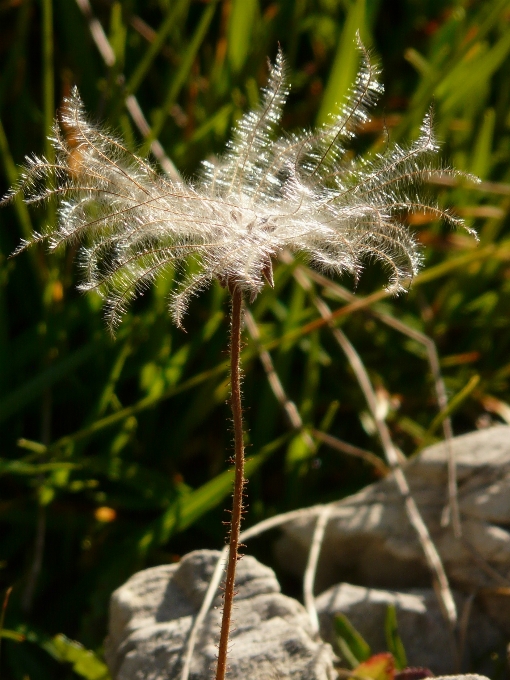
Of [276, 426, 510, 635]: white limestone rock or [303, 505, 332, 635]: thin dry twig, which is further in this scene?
[276, 426, 510, 635]: white limestone rock

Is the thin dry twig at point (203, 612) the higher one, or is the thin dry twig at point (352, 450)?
the thin dry twig at point (352, 450)

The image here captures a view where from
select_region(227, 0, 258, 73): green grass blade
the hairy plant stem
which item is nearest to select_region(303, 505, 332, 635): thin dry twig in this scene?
the hairy plant stem

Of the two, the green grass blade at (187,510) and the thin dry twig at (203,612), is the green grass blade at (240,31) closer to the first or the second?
the green grass blade at (187,510)

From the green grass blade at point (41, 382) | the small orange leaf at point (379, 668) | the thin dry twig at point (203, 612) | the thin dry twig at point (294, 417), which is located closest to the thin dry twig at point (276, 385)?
the thin dry twig at point (294, 417)

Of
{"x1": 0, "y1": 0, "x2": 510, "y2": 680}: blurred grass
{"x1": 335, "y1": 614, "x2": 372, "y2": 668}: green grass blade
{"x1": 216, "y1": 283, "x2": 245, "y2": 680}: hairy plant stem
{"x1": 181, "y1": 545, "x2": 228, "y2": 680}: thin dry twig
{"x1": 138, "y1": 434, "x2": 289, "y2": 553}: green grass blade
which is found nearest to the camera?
{"x1": 216, "y1": 283, "x2": 245, "y2": 680}: hairy plant stem

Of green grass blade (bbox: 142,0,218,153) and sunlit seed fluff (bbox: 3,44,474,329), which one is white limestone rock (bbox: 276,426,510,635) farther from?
green grass blade (bbox: 142,0,218,153)

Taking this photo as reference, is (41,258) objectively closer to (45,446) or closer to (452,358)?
(45,446)

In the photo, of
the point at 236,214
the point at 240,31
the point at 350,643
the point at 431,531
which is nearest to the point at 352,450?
the point at 431,531

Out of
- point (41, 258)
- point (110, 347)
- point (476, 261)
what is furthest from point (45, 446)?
point (476, 261)
